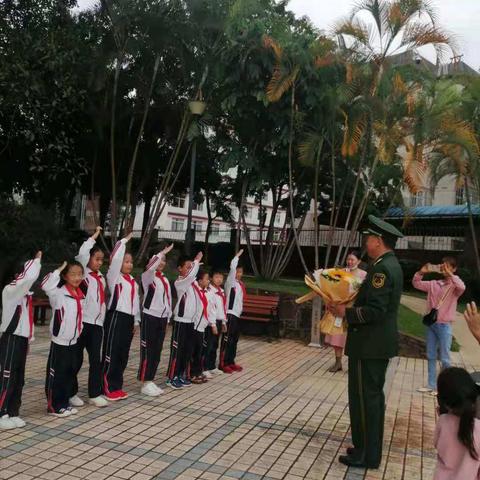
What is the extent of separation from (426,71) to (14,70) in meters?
8.72

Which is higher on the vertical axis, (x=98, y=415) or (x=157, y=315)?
(x=157, y=315)

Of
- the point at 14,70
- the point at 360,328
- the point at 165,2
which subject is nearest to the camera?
the point at 360,328

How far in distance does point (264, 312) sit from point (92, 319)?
5727mm

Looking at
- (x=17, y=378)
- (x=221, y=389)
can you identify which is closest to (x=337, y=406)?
(x=221, y=389)

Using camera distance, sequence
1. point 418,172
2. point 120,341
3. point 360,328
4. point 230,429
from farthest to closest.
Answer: point 418,172
point 120,341
point 230,429
point 360,328

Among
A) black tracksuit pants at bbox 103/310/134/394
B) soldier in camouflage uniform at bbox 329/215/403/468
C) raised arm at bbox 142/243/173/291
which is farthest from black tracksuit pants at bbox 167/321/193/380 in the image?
soldier in camouflage uniform at bbox 329/215/403/468

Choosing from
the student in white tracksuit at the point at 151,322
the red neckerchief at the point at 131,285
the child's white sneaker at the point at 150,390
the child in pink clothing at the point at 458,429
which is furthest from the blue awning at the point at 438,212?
the child in pink clothing at the point at 458,429

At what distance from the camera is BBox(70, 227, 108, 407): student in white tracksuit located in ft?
18.6

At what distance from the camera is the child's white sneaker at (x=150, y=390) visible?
247 inches

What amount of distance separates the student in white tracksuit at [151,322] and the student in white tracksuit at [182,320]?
0.36m

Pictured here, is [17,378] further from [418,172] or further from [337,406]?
[418,172]

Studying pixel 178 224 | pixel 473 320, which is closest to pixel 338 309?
pixel 473 320

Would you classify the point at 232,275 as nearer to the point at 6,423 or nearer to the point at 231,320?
the point at 231,320

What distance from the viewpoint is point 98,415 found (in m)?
5.40
